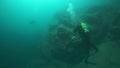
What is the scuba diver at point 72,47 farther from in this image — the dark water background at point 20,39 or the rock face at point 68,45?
the dark water background at point 20,39

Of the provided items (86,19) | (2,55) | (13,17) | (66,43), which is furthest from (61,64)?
(13,17)

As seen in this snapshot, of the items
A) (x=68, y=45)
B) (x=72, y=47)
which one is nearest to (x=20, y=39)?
(x=68, y=45)

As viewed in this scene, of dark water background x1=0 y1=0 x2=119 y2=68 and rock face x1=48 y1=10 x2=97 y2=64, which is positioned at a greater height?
dark water background x1=0 y1=0 x2=119 y2=68

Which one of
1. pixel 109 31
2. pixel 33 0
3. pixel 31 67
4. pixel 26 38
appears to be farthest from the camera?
pixel 33 0

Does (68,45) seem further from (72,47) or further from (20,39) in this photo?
(20,39)

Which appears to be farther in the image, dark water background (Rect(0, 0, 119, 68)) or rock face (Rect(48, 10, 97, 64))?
dark water background (Rect(0, 0, 119, 68))

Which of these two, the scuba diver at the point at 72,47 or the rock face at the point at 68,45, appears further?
the rock face at the point at 68,45

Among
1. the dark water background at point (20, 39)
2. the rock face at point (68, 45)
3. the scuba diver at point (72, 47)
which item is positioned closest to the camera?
the scuba diver at point (72, 47)

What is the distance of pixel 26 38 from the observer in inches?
762

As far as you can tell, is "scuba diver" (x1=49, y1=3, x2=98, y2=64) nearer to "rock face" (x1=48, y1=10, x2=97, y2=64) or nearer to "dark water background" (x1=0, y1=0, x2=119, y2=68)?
"rock face" (x1=48, y1=10, x2=97, y2=64)

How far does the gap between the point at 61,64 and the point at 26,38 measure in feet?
27.7

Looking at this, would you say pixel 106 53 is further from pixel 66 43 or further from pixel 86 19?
pixel 86 19

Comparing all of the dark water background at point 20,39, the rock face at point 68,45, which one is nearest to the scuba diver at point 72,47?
the rock face at point 68,45

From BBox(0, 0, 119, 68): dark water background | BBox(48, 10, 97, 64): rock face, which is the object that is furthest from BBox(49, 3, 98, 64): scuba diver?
BBox(0, 0, 119, 68): dark water background
